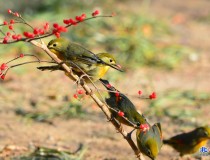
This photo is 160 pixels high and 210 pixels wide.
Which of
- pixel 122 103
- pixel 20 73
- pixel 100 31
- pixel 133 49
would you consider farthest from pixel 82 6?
pixel 122 103

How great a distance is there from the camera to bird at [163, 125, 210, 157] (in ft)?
16.1

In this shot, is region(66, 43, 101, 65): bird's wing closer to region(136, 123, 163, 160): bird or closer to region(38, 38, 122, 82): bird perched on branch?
region(38, 38, 122, 82): bird perched on branch

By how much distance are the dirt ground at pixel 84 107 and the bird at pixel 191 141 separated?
0.15m

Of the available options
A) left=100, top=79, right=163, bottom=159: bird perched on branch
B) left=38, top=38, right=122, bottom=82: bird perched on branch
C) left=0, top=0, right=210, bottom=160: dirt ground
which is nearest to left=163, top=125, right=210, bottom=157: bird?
left=0, top=0, right=210, bottom=160: dirt ground

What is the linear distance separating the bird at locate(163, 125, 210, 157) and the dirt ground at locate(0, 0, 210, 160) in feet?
0.48

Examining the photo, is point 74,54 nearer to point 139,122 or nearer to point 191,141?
point 139,122

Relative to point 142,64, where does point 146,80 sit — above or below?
below

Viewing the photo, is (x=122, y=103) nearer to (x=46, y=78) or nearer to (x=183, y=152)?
(x=183, y=152)

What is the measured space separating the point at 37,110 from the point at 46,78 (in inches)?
58.8

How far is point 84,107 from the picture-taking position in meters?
6.60

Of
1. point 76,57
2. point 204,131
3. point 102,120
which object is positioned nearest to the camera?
point 76,57

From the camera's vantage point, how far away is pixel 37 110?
645 cm

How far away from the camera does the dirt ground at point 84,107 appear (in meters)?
5.35

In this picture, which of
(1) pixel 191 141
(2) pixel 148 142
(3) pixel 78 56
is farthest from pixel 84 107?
(3) pixel 78 56
